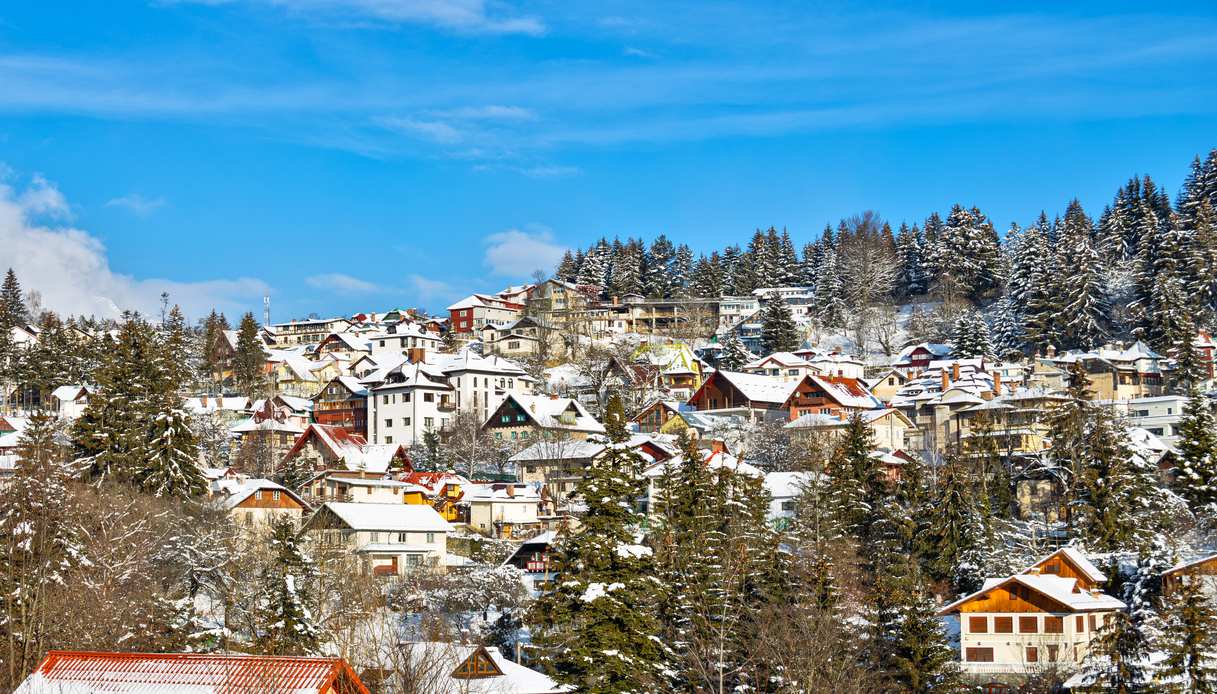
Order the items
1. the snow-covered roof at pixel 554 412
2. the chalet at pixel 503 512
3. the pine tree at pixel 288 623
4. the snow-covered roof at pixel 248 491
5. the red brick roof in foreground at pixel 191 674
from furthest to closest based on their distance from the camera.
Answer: the snow-covered roof at pixel 554 412
the chalet at pixel 503 512
the snow-covered roof at pixel 248 491
the pine tree at pixel 288 623
the red brick roof in foreground at pixel 191 674

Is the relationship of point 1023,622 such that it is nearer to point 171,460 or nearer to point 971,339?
point 171,460

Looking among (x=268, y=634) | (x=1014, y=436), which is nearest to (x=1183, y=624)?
(x=268, y=634)

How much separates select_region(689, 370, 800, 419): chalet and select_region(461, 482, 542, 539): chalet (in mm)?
22261

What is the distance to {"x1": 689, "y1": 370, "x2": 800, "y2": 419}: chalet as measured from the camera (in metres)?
88.3

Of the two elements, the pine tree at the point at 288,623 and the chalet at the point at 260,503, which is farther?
the chalet at the point at 260,503

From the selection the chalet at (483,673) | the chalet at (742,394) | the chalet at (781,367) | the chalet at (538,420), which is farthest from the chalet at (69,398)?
the chalet at (483,673)

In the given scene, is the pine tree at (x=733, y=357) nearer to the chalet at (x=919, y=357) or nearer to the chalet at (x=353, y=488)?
the chalet at (x=919, y=357)

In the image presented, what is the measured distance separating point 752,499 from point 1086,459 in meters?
14.8

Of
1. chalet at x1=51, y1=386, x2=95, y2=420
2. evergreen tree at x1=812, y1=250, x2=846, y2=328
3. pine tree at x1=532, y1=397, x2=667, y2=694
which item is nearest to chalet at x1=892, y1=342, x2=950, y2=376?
evergreen tree at x1=812, y1=250, x2=846, y2=328

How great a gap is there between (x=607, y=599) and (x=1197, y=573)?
21879 mm

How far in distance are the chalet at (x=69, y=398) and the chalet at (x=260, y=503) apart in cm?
3291

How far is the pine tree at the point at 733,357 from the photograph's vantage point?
106 meters

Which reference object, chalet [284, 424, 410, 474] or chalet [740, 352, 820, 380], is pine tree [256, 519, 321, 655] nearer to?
chalet [284, 424, 410, 474]

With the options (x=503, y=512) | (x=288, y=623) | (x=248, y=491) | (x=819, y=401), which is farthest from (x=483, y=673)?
(x=819, y=401)
